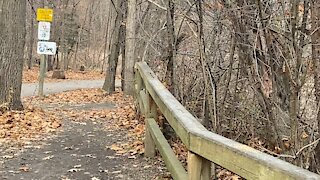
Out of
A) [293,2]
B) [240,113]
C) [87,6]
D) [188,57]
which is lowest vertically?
[240,113]

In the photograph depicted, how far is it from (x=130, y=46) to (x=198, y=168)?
13.3 metres

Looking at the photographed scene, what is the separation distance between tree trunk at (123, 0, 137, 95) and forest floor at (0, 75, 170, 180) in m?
5.49

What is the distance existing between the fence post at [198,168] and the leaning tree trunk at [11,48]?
7.44m

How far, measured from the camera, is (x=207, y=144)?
3301 mm

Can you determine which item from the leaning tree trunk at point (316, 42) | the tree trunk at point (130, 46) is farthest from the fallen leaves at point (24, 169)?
the tree trunk at point (130, 46)

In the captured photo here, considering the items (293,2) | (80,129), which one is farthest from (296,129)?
(80,129)

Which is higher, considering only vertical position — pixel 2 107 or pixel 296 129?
pixel 296 129

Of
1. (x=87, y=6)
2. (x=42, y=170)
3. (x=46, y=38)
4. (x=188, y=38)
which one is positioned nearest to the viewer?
(x=42, y=170)

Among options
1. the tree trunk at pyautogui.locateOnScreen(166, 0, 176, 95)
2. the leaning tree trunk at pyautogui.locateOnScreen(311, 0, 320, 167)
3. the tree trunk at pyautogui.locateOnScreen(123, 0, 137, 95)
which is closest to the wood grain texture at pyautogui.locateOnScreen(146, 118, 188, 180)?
the tree trunk at pyautogui.locateOnScreen(166, 0, 176, 95)

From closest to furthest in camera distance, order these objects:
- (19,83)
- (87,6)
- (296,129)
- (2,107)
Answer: (296,129), (2,107), (19,83), (87,6)

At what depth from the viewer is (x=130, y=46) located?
16641 mm

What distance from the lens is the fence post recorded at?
3506mm

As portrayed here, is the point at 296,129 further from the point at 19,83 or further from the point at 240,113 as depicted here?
the point at 19,83

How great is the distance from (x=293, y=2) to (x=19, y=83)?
7602 mm
